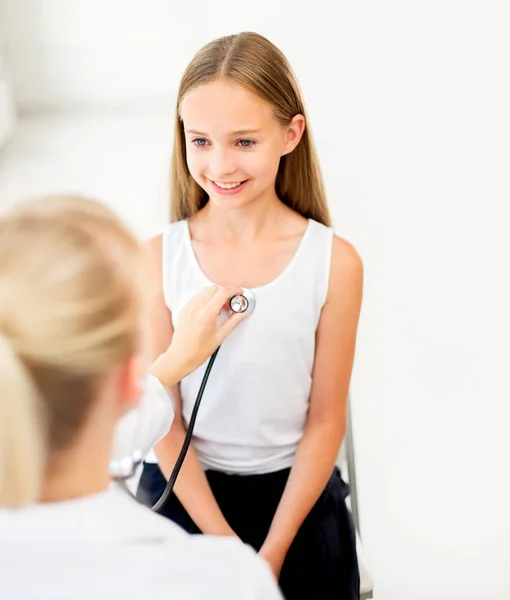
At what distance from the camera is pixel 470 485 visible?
1.69m

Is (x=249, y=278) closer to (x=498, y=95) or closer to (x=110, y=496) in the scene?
(x=110, y=496)

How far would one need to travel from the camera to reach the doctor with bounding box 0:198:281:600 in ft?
1.78

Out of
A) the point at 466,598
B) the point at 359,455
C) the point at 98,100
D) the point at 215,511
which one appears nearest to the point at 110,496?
the point at 215,511

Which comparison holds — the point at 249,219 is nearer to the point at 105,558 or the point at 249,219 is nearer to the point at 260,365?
the point at 260,365

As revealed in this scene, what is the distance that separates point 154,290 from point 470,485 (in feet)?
2.85

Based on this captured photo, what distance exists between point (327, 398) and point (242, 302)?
0.19 m

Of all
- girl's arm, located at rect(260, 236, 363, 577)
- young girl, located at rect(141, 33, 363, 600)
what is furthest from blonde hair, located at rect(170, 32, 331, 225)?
girl's arm, located at rect(260, 236, 363, 577)

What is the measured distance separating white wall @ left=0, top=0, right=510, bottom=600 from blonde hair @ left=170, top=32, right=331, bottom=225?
770mm

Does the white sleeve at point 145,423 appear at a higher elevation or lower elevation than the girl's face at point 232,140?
lower

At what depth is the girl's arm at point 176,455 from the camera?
113 centimetres

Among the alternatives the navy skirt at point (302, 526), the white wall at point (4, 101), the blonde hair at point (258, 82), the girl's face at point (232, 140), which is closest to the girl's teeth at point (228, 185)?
the girl's face at point (232, 140)

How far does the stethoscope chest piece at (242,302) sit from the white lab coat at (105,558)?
1.75ft

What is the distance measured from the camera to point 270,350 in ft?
3.82

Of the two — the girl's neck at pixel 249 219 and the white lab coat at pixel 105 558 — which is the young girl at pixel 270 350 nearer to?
the girl's neck at pixel 249 219
